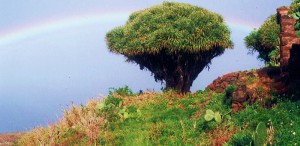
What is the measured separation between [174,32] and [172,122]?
8.72 metres

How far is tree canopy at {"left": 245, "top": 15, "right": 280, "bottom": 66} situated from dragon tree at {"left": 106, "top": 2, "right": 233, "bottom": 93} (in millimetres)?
3590

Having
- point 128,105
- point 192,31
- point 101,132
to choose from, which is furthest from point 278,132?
point 192,31

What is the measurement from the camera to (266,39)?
28.8 metres

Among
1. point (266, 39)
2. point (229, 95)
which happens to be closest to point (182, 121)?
point (229, 95)

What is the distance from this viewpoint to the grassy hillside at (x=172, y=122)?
13.0 m

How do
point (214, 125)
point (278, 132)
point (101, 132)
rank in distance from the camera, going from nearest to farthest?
point (278, 132)
point (214, 125)
point (101, 132)

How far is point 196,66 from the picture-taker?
2670 centimetres

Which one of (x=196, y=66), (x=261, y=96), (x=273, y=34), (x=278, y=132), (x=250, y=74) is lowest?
(x=278, y=132)

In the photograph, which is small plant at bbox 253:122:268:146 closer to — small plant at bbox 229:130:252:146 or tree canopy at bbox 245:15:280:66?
small plant at bbox 229:130:252:146

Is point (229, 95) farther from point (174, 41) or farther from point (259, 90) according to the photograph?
point (174, 41)

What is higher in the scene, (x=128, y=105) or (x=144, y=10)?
(x=144, y=10)

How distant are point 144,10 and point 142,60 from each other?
3144 mm

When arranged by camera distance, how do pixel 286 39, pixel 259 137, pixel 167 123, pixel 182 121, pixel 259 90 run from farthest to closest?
pixel 286 39, pixel 182 121, pixel 167 123, pixel 259 90, pixel 259 137

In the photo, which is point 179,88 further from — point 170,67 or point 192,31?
point 192,31
